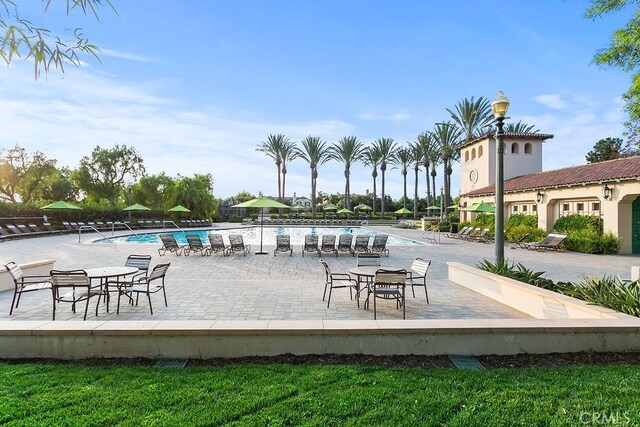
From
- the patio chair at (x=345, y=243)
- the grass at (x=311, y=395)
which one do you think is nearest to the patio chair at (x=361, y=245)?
the patio chair at (x=345, y=243)

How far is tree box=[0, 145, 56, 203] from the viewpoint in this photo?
146 ft

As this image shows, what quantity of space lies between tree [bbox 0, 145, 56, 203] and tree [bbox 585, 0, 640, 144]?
56.4 meters

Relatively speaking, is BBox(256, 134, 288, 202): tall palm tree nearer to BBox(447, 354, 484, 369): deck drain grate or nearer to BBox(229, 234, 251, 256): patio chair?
BBox(229, 234, 251, 256): patio chair

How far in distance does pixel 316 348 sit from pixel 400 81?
819 inches

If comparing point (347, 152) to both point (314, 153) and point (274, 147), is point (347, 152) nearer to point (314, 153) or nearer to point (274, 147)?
point (314, 153)

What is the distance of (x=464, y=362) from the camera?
4098 mm

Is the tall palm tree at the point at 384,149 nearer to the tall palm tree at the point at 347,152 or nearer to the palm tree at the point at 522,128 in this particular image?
the tall palm tree at the point at 347,152

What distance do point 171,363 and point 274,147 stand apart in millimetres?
50383

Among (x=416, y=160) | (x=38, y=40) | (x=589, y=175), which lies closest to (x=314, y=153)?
(x=416, y=160)

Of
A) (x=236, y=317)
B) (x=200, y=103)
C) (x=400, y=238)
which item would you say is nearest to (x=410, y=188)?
(x=400, y=238)

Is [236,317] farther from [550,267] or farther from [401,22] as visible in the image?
[401,22]

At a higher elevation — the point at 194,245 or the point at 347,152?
the point at 347,152
